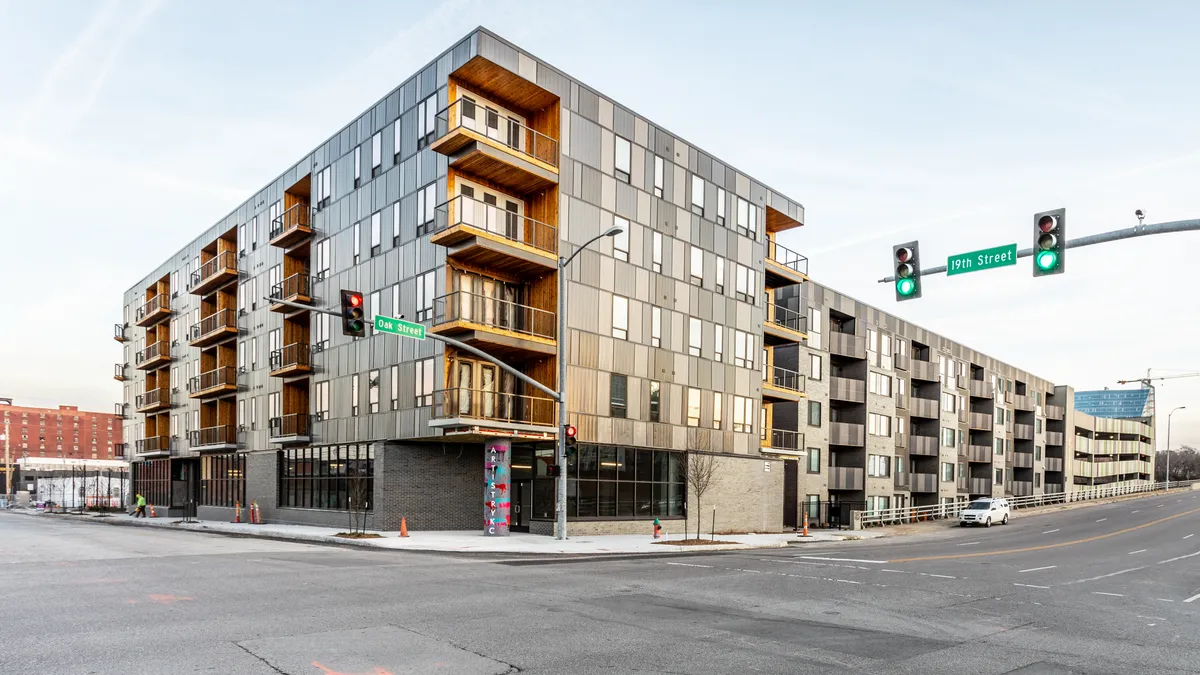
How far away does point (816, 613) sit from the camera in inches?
516

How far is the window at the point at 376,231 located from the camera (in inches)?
1394

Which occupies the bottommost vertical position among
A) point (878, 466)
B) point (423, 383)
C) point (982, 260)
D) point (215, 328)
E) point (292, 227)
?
point (878, 466)

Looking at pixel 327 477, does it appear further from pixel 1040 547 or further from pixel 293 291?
pixel 1040 547

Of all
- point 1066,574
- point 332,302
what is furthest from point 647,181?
point 1066,574

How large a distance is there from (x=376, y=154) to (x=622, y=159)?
10.7 meters

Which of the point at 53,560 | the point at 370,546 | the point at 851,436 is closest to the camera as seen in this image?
the point at 53,560

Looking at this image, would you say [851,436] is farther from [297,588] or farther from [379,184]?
[297,588]

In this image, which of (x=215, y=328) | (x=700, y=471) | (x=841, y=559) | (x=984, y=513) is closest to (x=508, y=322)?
(x=700, y=471)

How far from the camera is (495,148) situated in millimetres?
30156

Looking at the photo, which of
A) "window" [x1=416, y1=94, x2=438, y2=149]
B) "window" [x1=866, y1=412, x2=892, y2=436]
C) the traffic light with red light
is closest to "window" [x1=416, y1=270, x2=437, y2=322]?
"window" [x1=416, y1=94, x2=438, y2=149]

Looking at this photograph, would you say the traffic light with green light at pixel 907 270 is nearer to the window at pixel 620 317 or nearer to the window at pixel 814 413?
the window at pixel 620 317

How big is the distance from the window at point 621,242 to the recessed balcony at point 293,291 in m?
15.6

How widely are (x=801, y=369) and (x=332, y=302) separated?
92.5 feet

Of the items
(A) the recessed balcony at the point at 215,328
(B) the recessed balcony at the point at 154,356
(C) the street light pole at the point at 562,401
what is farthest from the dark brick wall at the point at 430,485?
(B) the recessed balcony at the point at 154,356
